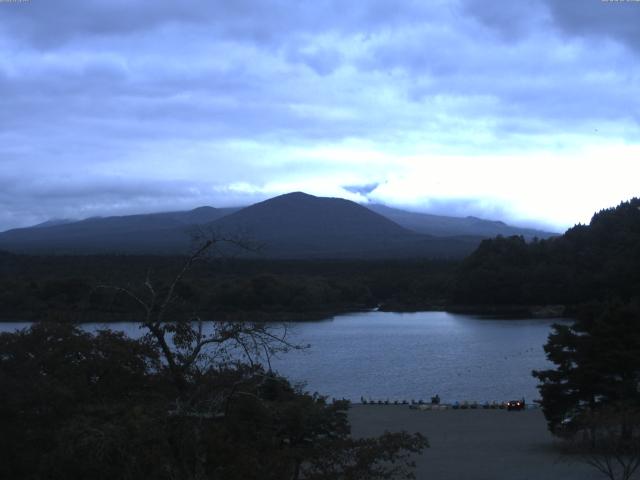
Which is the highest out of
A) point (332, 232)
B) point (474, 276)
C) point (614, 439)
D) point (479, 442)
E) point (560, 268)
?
point (332, 232)

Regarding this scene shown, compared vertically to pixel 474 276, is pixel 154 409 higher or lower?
lower

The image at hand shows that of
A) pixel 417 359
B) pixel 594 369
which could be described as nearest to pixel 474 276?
pixel 417 359

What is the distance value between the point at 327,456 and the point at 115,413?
1.27m

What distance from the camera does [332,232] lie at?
325 feet

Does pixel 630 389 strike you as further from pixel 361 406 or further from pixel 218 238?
pixel 218 238

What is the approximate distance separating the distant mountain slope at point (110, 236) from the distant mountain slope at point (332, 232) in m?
7.82

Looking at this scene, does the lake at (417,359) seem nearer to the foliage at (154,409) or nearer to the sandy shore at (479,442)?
the sandy shore at (479,442)

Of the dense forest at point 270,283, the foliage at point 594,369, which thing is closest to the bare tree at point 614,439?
the foliage at point 594,369

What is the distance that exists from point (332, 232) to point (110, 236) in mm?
25614

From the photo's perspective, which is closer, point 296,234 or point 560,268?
point 560,268

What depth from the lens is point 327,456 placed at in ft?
16.4

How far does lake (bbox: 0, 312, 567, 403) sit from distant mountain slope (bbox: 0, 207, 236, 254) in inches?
1390

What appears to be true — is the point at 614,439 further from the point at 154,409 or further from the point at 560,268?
the point at 560,268

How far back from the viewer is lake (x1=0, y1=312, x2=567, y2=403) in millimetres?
20266
